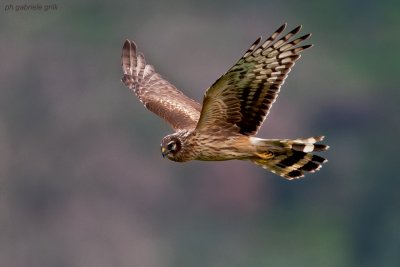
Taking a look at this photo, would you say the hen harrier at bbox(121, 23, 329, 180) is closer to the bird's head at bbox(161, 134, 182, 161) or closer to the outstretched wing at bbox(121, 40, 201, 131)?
the bird's head at bbox(161, 134, 182, 161)

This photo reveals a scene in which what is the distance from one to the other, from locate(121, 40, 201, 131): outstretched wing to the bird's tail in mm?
861

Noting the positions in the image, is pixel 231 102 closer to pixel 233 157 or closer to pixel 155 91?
pixel 233 157

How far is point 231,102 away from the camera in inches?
373

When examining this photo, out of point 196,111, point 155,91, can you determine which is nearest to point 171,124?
point 196,111

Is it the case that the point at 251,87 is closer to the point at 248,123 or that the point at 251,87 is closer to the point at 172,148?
the point at 248,123

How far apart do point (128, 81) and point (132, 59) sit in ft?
1.39

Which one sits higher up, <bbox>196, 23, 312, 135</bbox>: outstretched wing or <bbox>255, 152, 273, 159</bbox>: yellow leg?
<bbox>196, 23, 312, 135</bbox>: outstretched wing

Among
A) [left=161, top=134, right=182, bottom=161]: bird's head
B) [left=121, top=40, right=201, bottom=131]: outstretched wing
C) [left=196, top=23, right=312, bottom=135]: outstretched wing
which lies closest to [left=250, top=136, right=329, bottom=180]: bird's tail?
[left=196, top=23, right=312, bottom=135]: outstretched wing

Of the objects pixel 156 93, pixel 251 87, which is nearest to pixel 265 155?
pixel 251 87

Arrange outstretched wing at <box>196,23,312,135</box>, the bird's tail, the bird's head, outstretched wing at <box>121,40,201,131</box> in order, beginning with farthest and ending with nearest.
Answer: outstretched wing at <box>121,40,201,131</box>, the bird's tail, the bird's head, outstretched wing at <box>196,23,312,135</box>

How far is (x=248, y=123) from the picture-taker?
9703 millimetres

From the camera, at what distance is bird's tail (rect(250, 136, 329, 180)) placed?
984 centimetres

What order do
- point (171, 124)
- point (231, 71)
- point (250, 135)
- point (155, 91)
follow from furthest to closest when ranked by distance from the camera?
1. point (155, 91)
2. point (171, 124)
3. point (250, 135)
4. point (231, 71)

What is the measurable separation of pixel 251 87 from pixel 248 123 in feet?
1.43
